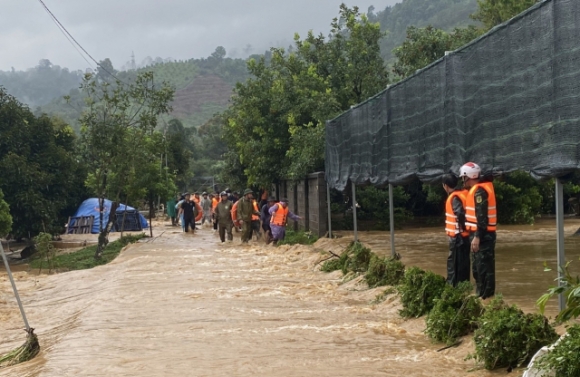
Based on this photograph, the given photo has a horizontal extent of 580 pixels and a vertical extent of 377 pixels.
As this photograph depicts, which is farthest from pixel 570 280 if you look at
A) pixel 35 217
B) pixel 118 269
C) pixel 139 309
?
pixel 35 217

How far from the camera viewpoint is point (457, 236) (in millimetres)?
9828

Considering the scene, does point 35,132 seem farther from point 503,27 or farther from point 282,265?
point 503,27

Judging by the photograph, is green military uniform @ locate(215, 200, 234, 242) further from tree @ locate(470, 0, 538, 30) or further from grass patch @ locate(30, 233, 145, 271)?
tree @ locate(470, 0, 538, 30)

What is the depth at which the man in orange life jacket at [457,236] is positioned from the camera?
9758 millimetres

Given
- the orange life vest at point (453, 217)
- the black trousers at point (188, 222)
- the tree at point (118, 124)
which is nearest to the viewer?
the orange life vest at point (453, 217)

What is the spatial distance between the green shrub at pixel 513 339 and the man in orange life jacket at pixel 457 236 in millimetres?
3190

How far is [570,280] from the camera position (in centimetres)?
511

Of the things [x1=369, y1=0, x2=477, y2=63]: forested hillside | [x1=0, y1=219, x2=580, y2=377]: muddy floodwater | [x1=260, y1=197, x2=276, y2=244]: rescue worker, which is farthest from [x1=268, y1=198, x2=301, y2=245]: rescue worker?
[x1=369, y1=0, x2=477, y2=63]: forested hillside

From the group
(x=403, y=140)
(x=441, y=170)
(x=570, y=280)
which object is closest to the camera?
(x=570, y=280)

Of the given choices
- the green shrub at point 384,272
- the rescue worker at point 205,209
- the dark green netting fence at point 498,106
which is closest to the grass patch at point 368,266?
the green shrub at point 384,272

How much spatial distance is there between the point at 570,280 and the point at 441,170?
218 inches

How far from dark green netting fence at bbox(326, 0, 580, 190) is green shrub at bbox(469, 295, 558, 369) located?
4.84ft

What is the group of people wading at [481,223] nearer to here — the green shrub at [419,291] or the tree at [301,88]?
the green shrub at [419,291]

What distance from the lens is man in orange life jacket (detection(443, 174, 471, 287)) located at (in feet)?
32.0
